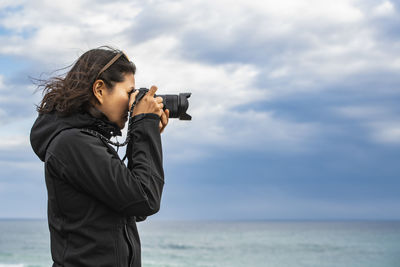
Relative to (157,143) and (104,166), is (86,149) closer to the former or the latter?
(104,166)

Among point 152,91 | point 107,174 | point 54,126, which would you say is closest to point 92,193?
point 107,174

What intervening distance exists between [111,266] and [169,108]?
625 mm

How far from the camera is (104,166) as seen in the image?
1.45 m

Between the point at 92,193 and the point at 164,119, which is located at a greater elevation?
the point at 164,119

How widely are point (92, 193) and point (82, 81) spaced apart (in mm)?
381

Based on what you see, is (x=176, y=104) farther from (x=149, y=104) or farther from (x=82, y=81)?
(x=82, y=81)

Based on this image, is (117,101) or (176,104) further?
(176,104)

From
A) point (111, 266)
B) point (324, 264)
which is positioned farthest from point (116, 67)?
point (324, 264)

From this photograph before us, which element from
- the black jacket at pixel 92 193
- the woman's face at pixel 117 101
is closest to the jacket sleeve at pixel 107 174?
the black jacket at pixel 92 193

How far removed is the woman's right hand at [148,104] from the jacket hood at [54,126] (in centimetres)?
10

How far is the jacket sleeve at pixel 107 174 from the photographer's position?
4.72ft

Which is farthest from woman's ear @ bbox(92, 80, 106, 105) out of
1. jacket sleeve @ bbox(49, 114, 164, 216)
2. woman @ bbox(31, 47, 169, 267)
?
jacket sleeve @ bbox(49, 114, 164, 216)

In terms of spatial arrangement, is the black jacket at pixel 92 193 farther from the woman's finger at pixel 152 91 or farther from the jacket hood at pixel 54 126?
the woman's finger at pixel 152 91

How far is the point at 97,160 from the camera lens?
146cm
